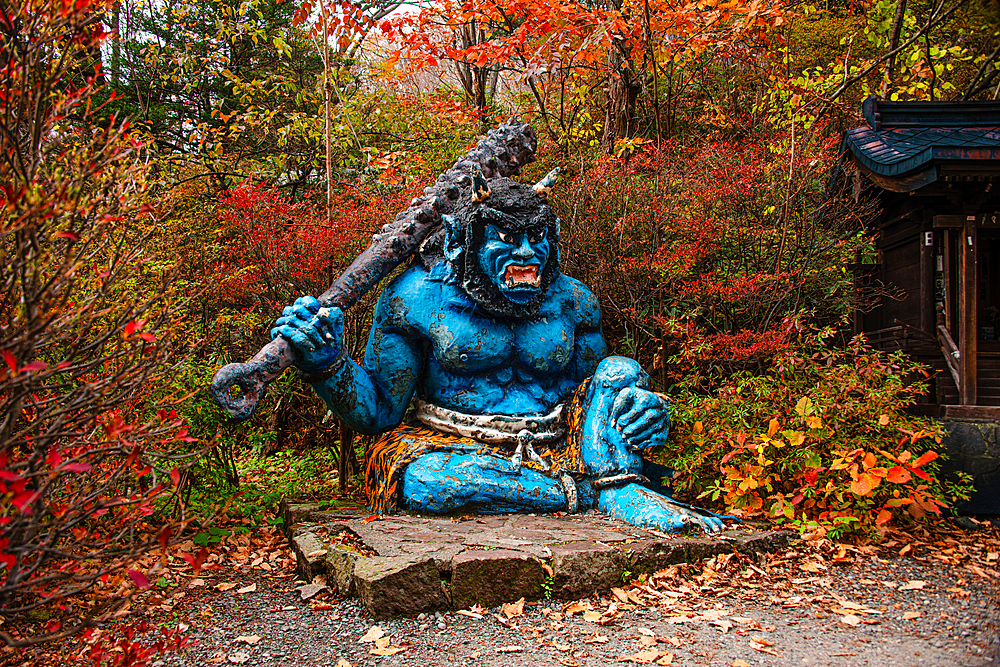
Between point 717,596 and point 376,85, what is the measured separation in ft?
29.9

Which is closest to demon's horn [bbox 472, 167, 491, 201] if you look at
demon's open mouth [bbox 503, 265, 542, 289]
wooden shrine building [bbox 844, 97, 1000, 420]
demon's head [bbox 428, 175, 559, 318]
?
demon's head [bbox 428, 175, 559, 318]

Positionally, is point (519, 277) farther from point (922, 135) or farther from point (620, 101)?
point (620, 101)

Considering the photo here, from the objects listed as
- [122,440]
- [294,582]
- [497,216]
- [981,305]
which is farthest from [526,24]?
[981,305]

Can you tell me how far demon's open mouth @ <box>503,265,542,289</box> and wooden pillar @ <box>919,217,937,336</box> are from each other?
4097 mm

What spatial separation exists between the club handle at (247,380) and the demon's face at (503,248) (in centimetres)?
110

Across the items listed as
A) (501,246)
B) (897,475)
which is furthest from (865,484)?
(501,246)

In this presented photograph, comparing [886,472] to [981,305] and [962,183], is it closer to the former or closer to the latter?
[962,183]

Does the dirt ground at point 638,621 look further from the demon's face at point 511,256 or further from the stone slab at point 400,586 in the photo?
the demon's face at point 511,256

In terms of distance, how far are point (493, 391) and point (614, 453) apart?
2.48 ft

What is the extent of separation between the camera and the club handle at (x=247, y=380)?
301 centimetres

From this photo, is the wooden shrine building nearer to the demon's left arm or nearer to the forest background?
the forest background

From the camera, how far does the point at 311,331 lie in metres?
3.23

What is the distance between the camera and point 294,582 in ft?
10.6

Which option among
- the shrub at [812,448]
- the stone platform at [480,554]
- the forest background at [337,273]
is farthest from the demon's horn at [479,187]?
the shrub at [812,448]
